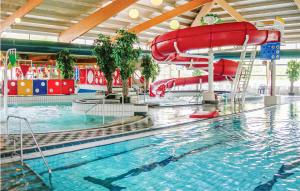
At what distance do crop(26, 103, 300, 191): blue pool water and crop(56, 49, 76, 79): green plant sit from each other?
11.6 m

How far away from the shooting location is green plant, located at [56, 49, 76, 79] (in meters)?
15.9

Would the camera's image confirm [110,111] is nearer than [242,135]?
No

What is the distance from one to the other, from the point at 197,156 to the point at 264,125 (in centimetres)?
346

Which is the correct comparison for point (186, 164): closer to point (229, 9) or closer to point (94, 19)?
point (94, 19)

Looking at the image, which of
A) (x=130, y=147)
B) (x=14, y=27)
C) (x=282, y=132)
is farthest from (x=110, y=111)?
(x=14, y=27)

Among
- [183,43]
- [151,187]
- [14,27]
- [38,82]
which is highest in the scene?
[14,27]

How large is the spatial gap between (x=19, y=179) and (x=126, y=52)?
655 cm

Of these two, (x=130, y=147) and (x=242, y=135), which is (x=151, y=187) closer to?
(x=130, y=147)

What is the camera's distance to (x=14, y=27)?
54.1ft

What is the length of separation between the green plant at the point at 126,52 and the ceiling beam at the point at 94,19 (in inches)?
227

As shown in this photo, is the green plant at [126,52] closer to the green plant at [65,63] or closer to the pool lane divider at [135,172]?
the pool lane divider at [135,172]

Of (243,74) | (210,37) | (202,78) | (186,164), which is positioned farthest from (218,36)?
(202,78)

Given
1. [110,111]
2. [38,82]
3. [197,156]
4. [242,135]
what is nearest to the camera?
[197,156]

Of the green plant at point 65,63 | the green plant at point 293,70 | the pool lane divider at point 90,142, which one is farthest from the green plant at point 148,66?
the pool lane divider at point 90,142
